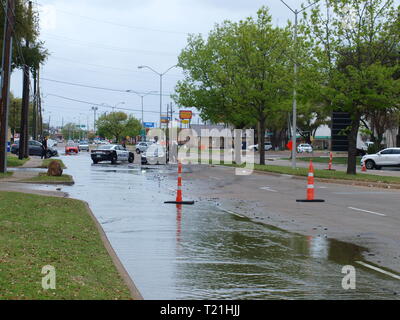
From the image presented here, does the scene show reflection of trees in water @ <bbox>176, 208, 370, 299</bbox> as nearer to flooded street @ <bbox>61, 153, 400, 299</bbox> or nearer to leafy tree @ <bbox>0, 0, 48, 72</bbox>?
flooded street @ <bbox>61, 153, 400, 299</bbox>

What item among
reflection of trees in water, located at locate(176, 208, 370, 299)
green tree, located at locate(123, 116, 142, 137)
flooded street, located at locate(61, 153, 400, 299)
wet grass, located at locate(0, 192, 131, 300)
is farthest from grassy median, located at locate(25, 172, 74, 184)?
green tree, located at locate(123, 116, 142, 137)

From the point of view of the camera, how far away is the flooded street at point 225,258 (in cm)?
823

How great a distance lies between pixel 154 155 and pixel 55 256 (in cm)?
4321

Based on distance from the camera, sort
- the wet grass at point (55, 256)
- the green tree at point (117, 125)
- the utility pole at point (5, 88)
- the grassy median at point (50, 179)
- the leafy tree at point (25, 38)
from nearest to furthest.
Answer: the wet grass at point (55, 256) < the grassy median at point (50, 179) < the utility pole at point (5, 88) < the leafy tree at point (25, 38) < the green tree at point (117, 125)

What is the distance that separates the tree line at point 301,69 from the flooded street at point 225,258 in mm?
18595

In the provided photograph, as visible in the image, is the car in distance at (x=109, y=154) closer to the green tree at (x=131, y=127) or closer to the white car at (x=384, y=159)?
the white car at (x=384, y=159)

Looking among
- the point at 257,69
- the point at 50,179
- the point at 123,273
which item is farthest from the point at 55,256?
the point at 257,69

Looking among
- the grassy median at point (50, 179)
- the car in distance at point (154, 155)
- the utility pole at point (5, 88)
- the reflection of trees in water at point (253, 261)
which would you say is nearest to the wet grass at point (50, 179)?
the grassy median at point (50, 179)

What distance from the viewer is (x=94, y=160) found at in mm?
52500

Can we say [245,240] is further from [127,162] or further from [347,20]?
[127,162]

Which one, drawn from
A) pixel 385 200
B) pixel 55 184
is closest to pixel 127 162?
pixel 55 184

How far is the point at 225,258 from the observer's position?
34.9 ft

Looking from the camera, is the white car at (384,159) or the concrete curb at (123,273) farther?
the white car at (384,159)

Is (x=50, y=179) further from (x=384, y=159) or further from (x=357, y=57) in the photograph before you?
(x=384, y=159)
